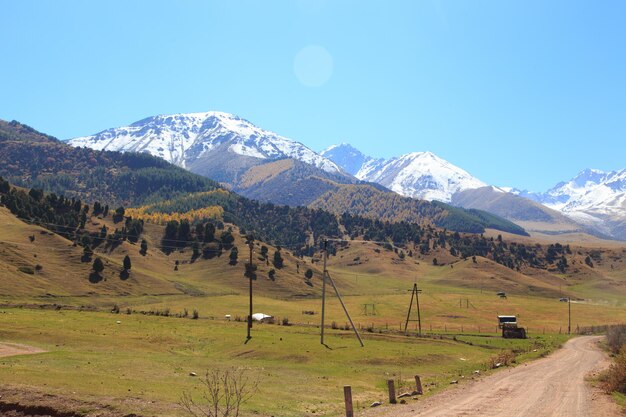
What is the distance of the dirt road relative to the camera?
116 feet

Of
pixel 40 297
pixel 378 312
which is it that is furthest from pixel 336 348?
pixel 378 312

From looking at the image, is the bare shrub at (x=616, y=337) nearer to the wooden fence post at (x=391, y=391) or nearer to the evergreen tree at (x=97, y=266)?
the wooden fence post at (x=391, y=391)

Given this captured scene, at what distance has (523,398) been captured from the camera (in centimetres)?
4088

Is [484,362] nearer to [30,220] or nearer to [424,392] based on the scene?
[424,392]

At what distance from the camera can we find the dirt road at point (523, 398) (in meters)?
35.2

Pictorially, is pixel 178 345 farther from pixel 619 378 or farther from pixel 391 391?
pixel 619 378

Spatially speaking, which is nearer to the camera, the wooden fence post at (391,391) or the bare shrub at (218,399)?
the bare shrub at (218,399)

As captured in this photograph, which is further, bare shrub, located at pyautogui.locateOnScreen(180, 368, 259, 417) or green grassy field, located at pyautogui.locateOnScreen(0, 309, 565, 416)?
green grassy field, located at pyautogui.locateOnScreen(0, 309, 565, 416)

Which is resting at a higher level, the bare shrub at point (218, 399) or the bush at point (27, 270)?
the bare shrub at point (218, 399)

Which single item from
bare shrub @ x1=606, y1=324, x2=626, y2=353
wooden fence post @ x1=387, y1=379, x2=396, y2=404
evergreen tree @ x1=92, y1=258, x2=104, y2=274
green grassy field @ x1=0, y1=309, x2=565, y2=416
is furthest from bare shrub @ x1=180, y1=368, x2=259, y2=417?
evergreen tree @ x1=92, y1=258, x2=104, y2=274

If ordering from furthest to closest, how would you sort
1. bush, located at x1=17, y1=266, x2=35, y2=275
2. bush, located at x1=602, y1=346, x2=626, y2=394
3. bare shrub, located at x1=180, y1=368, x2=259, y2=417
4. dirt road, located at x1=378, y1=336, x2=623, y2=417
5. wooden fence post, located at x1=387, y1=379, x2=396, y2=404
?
bush, located at x1=17, y1=266, x2=35, y2=275 → bush, located at x1=602, y1=346, x2=626, y2=394 → wooden fence post, located at x1=387, y1=379, x2=396, y2=404 → dirt road, located at x1=378, y1=336, x2=623, y2=417 → bare shrub, located at x1=180, y1=368, x2=259, y2=417

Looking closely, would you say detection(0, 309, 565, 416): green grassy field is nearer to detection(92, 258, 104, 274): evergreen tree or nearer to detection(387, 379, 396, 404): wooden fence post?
detection(387, 379, 396, 404): wooden fence post

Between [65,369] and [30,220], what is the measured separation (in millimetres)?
170657

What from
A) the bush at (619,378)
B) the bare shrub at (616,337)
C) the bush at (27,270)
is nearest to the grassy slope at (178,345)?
the bush at (27,270)
